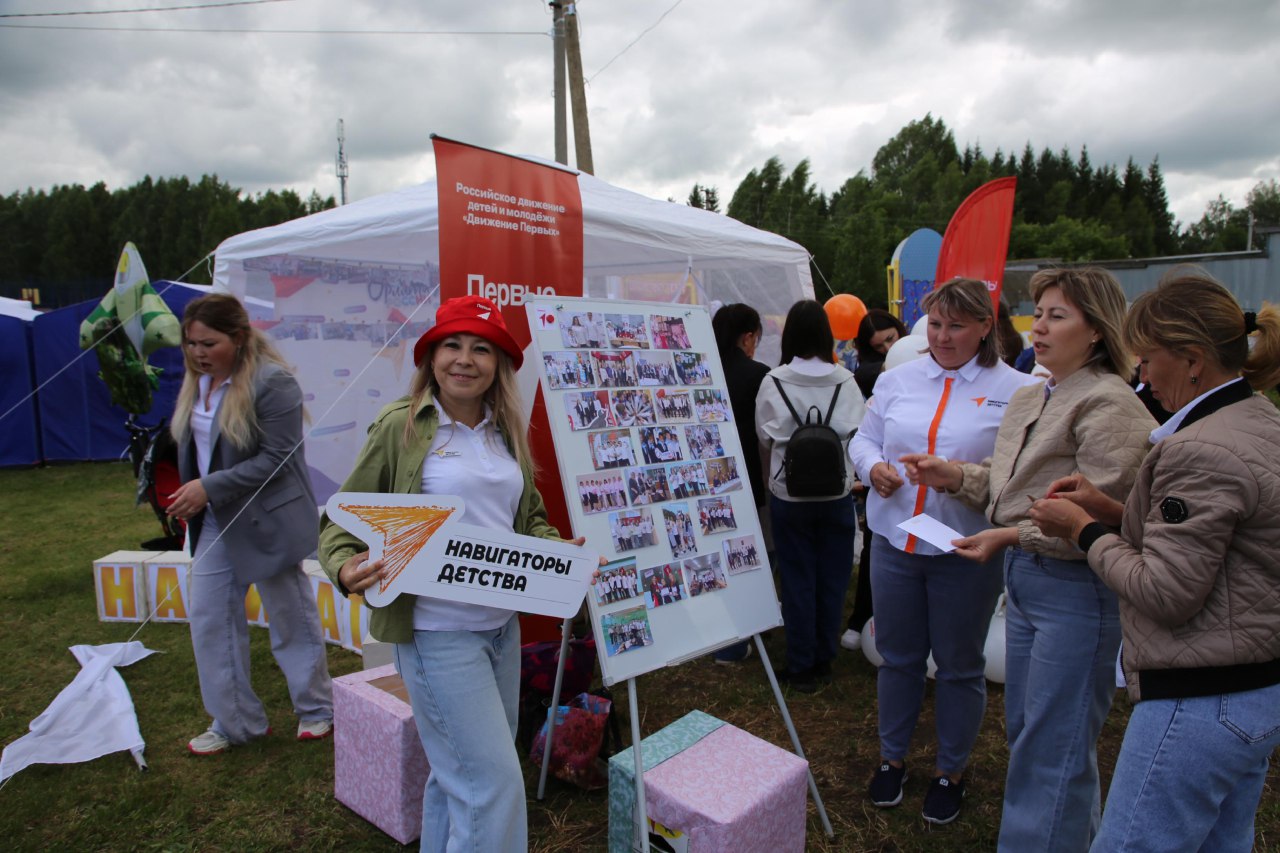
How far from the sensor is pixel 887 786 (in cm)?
246

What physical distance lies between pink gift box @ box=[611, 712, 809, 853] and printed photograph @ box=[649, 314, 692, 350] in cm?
127

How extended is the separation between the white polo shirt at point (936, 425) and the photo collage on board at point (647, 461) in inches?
18.3

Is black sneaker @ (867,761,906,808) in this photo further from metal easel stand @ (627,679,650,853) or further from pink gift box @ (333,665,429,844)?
pink gift box @ (333,665,429,844)

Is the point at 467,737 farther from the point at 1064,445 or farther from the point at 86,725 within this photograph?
the point at 86,725

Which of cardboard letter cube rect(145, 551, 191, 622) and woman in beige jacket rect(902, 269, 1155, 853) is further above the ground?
woman in beige jacket rect(902, 269, 1155, 853)

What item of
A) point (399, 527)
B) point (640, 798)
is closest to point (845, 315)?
point (640, 798)

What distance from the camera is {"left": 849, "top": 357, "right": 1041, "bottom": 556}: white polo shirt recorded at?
2.20m

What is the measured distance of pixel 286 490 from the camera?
2768mm

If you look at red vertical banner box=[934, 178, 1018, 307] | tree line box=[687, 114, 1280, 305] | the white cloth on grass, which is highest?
tree line box=[687, 114, 1280, 305]

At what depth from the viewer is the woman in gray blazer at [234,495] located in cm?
262

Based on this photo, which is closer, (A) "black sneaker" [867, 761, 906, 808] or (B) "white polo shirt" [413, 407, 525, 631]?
(B) "white polo shirt" [413, 407, 525, 631]

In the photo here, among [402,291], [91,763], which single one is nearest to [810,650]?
[91,763]

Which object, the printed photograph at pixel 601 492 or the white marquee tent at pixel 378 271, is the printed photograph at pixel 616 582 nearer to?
the printed photograph at pixel 601 492

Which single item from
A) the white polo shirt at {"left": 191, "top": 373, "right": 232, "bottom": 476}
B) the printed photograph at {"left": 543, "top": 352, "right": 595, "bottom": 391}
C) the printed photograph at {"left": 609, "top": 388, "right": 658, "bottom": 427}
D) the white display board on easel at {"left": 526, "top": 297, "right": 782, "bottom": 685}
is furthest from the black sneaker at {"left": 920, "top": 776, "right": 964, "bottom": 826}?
the white polo shirt at {"left": 191, "top": 373, "right": 232, "bottom": 476}
